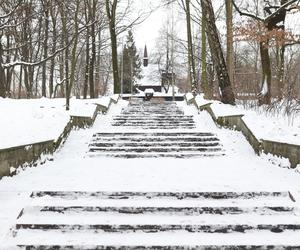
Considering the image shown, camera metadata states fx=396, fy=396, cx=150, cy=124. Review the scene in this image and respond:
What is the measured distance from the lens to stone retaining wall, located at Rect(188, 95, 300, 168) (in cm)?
786

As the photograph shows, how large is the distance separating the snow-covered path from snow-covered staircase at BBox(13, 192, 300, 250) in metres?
0.08

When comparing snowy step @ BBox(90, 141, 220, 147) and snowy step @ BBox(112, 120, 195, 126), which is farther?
snowy step @ BBox(112, 120, 195, 126)

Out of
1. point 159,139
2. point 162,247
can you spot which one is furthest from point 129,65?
point 162,247

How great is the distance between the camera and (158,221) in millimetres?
5398

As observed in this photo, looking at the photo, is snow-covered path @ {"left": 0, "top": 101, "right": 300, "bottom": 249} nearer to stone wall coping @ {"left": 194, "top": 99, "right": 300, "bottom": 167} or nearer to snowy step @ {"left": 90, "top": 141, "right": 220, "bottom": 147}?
stone wall coping @ {"left": 194, "top": 99, "right": 300, "bottom": 167}

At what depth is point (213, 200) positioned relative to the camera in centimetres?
611

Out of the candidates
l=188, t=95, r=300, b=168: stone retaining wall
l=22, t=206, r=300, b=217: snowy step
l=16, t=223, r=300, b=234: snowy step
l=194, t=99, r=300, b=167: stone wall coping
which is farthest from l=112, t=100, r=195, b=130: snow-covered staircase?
l=16, t=223, r=300, b=234: snowy step

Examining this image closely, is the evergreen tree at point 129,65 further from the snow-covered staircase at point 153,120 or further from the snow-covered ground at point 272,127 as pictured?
the snow-covered ground at point 272,127

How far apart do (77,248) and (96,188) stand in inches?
67.1

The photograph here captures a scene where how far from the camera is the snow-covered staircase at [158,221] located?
4883 mm

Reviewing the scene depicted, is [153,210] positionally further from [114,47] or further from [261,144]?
[114,47]

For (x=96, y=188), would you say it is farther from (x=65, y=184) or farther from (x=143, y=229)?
(x=143, y=229)

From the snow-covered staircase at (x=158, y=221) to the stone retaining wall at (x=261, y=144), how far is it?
5.92 ft

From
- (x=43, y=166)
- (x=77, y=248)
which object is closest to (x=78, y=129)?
(x=43, y=166)
